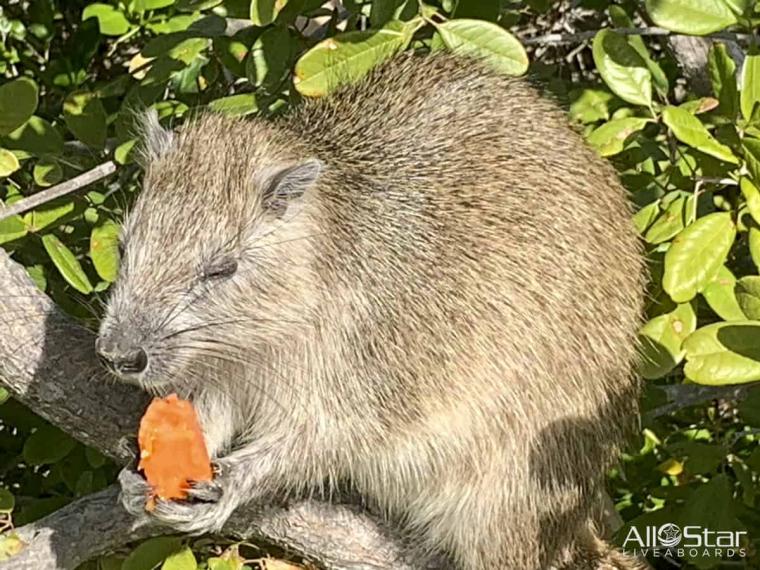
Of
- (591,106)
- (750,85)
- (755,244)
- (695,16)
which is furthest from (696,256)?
(591,106)

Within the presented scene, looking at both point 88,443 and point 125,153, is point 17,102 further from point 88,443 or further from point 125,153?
point 88,443

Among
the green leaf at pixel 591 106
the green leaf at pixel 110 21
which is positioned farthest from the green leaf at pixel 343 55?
the green leaf at pixel 110 21

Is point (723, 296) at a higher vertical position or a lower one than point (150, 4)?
lower

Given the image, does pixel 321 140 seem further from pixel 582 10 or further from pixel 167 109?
pixel 582 10

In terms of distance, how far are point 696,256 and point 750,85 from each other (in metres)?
0.34

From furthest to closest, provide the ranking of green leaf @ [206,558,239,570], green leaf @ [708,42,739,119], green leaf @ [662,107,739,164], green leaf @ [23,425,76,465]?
green leaf @ [23,425,76,465] → green leaf @ [206,558,239,570] → green leaf @ [708,42,739,119] → green leaf @ [662,107,739,164]

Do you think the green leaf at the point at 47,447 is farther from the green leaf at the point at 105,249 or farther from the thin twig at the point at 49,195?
the thin twig at the point at 49,195

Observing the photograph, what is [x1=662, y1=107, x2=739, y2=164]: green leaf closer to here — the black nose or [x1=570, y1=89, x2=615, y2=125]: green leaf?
[x1=570, y1=89, x2=615, y2=125]: green leaf

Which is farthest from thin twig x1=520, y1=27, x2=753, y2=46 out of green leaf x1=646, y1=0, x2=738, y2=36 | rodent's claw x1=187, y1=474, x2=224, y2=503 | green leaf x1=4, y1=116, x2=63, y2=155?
rodent's claw x1=187, y1=474, x2=224, y2=503

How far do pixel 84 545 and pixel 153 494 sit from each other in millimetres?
261

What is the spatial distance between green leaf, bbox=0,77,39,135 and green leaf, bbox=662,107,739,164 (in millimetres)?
1282

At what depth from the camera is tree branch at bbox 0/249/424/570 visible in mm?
2850

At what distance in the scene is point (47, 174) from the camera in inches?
122

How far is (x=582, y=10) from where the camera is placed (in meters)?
4.13
